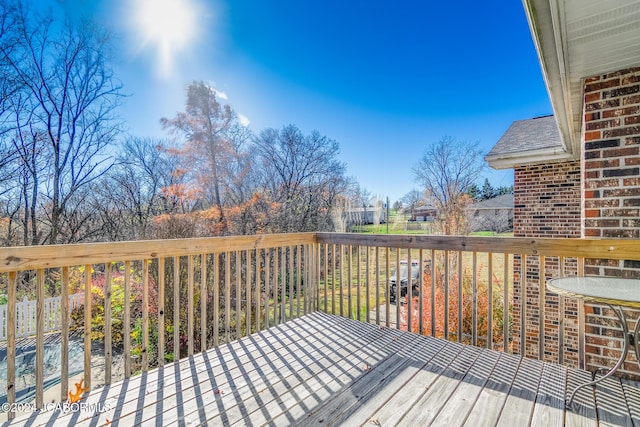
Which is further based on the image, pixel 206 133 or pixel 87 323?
pixel 206 133

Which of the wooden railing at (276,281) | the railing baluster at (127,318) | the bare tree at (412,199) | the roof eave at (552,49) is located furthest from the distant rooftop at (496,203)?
the railing baluster at (127,318)

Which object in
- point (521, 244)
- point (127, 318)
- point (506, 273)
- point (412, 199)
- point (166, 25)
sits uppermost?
point (166, 25)

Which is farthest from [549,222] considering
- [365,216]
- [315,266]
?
[365,216]

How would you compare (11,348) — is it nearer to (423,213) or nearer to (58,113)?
(58,113)

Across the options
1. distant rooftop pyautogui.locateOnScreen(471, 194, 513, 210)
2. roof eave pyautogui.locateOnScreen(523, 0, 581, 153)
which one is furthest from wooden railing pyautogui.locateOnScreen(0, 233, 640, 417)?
distant rooftop pyautogui.locateOnScreen(471, 194, 513, 210)

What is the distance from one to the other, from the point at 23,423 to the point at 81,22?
34.4ft

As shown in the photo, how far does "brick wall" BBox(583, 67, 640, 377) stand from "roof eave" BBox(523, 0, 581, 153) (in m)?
0.23

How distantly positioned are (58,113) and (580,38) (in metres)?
11.0

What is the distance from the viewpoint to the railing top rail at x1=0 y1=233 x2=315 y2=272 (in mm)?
1646

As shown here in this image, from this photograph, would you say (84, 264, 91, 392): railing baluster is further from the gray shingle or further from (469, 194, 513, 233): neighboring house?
(469, 194, 513, 233): neighboring house

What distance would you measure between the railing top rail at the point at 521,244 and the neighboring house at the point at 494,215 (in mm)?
14516

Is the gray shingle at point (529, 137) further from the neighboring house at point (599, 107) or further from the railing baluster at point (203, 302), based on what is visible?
the railing baluster at point (203, 302)

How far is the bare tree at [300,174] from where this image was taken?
515 inches

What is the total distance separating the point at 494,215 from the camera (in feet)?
56.3
